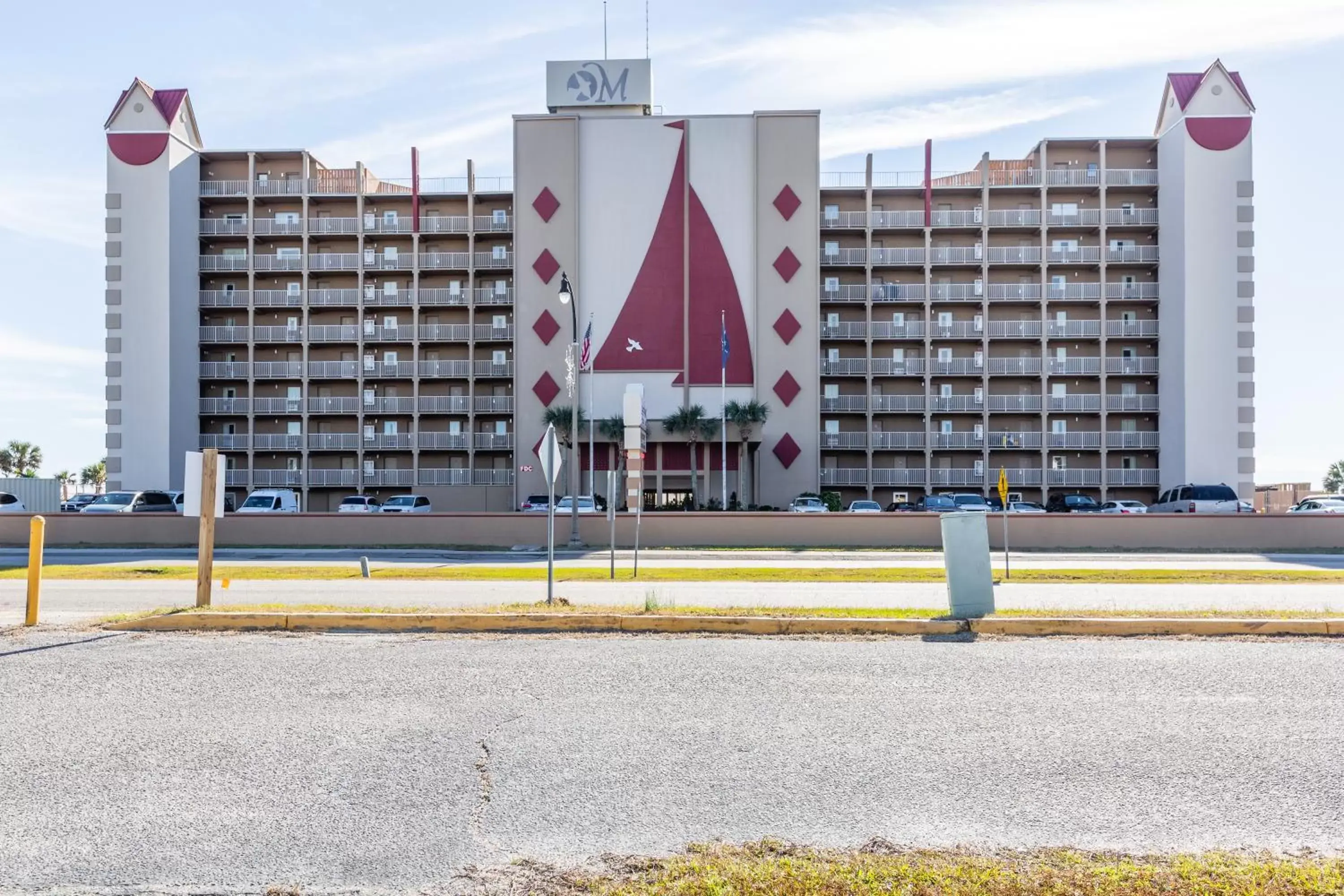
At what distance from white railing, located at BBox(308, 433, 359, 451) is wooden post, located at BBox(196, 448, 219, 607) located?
5328 centimetres

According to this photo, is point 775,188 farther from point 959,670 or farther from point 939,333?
point 959,670

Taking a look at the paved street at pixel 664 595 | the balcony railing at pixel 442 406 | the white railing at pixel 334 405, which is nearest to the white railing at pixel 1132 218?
the balcony railing at pixel 442 406

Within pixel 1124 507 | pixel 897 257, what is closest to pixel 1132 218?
pixel 897 257

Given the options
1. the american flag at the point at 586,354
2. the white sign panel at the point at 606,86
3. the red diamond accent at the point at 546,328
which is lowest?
the american flag at the point at 586,354

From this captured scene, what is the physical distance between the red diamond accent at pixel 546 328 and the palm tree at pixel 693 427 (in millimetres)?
8986

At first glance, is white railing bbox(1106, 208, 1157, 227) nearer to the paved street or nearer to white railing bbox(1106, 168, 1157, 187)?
white railing bbox(1106, 168, 1157, 187)

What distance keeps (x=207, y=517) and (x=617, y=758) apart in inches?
375

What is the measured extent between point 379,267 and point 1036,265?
1615 inches

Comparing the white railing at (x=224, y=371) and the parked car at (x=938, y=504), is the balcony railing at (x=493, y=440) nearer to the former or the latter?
the white railing at (x=224, y=371)

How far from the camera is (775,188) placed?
199 ft

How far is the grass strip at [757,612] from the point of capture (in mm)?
12914

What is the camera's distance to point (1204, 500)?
47688 millimetres

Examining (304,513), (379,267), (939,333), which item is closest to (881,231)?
(939,333)

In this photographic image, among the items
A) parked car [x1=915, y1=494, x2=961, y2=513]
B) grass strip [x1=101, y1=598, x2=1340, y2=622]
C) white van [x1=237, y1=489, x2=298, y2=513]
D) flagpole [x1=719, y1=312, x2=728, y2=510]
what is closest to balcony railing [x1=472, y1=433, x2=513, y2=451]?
flagpole [x1=719, y1=312, x2=728, y2=510]
